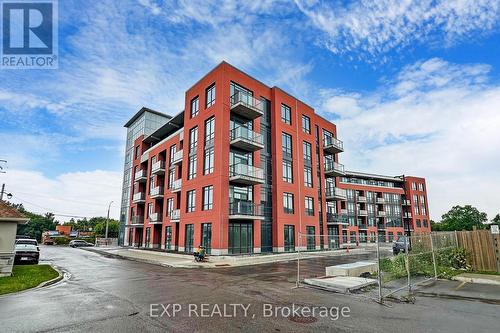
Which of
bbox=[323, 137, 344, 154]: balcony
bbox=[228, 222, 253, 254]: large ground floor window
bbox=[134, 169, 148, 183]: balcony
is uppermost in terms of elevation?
bbox=[323, 137, 344, 154]: balcony

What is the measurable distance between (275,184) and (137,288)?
855 inches

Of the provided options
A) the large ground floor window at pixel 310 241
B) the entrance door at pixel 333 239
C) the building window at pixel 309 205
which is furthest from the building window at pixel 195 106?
the entrance door at pixel 333 239

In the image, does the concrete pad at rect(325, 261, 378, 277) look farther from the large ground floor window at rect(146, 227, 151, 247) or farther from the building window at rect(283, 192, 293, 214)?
the large ground floor window at rect(146, 227, 151, 247)

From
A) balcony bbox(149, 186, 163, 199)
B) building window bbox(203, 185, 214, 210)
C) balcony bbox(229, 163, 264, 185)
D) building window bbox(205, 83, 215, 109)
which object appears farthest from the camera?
balcony bbox(149, 186, 163, 199)

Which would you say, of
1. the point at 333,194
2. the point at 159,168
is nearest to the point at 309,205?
the point at 333,194

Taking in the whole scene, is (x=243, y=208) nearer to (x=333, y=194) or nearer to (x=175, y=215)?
(x=175, y=215)

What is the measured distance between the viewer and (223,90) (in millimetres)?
28922

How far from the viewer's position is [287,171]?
111ft

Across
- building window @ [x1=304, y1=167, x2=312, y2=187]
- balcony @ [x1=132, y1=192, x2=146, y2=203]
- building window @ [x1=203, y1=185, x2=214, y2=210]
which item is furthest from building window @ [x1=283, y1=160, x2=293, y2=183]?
balcony @ [x1=132, y1=192, x2=146, y2=203]

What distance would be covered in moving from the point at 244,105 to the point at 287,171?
32.3 feet

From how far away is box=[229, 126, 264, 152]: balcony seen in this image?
2791cm

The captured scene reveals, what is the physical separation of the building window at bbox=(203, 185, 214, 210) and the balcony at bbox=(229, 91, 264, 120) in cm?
837

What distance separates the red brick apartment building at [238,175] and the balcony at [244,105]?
118 mm

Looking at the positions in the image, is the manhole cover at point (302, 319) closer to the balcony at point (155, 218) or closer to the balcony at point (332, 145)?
the balcony at point (155, 218)
